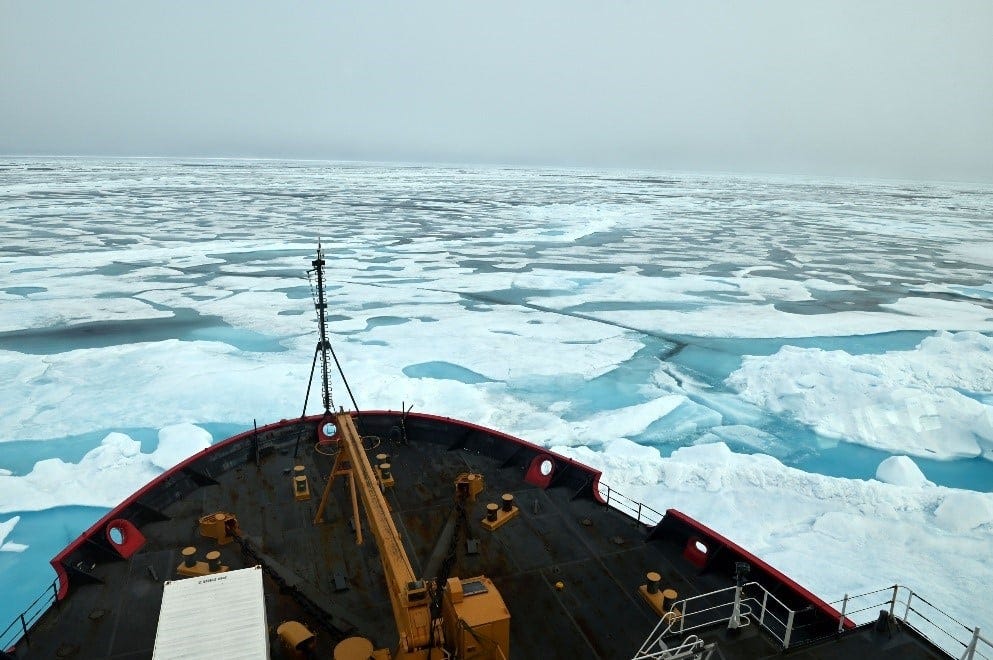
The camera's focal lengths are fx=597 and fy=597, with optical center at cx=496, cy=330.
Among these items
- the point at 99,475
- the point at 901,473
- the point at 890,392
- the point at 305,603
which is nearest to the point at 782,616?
the point at 305,603

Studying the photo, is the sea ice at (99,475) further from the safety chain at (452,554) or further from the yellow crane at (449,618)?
the yellow crane at (449,618)

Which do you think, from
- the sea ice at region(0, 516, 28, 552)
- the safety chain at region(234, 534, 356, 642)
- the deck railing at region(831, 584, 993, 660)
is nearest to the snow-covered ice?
the sea ice at region(0, 516, 28, 552)

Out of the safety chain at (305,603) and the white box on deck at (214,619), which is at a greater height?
the white box on deck at (214,619)

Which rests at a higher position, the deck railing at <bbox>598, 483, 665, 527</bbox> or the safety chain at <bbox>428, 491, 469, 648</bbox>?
the safety chain at <bbox>428, 491, 469, 648</bbox>

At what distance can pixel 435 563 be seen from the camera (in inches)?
268

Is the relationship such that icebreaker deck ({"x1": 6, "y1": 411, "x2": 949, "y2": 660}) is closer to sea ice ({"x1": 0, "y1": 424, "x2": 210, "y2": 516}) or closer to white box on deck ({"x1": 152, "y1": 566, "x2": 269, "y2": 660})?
white box on deck ({"x1": 152, "y1": 566, "x2": 269, "y2": 660})

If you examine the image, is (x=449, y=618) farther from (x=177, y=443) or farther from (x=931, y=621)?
(x=177, y=443)

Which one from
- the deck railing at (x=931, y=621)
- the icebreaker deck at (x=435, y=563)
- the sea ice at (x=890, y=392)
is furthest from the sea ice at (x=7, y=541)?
the sea ice at (x=890, y=392)

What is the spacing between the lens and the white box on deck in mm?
4566

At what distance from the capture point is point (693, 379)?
47.3 ft

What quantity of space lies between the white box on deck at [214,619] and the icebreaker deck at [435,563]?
0.20ft

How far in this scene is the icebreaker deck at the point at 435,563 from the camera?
562cm

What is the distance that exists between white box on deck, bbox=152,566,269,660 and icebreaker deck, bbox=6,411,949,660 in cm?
6

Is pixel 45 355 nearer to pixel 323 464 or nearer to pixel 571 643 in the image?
pixel 323 464
